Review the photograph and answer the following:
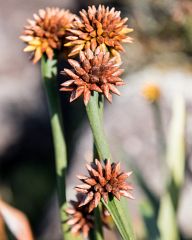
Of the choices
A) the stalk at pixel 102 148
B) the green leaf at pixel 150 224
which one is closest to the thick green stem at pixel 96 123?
the stalk at pixel 102 148

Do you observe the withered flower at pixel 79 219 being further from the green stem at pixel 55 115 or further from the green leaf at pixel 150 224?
the green leaf at pixel 150 224

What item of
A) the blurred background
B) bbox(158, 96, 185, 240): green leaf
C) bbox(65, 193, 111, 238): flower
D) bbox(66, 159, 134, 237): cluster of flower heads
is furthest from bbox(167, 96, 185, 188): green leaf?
the blurred background

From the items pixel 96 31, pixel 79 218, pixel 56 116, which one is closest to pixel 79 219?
pixel 79 218

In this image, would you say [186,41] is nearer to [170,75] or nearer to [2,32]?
[170,75]

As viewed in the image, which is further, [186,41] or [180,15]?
[186,41]

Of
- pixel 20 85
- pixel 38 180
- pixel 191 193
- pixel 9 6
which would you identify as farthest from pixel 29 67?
pixel 191 193

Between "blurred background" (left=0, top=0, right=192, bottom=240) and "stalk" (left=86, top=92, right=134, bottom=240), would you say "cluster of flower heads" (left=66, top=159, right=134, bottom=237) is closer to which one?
"stalk" (left=86, top=92, right=134, bottom=240)
